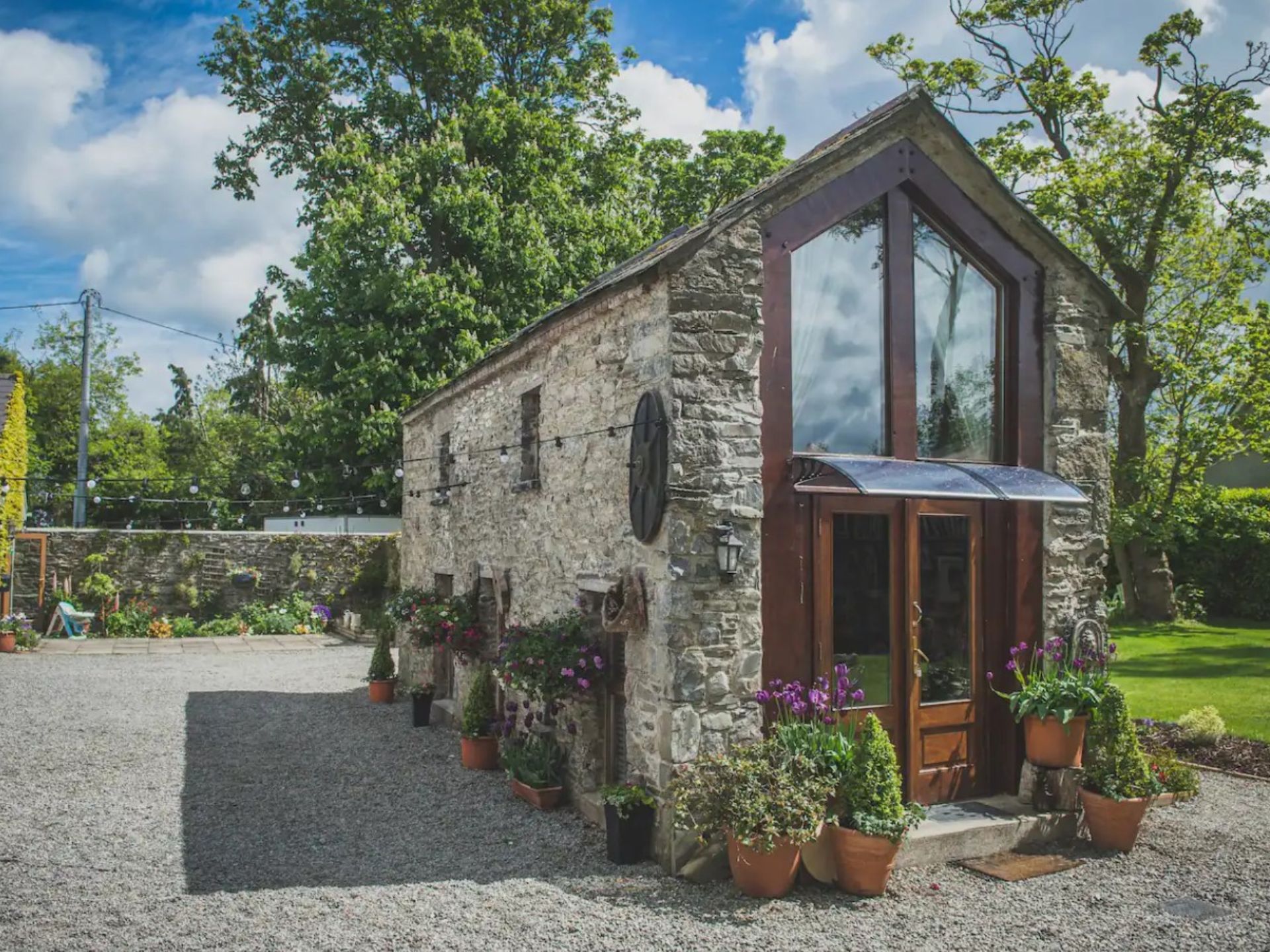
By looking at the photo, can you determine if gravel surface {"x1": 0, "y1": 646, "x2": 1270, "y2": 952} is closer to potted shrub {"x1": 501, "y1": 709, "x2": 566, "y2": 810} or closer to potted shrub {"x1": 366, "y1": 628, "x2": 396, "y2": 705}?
potted shrub {"x1": 501, "y1": 709, "x2": 566, "y2": 810}

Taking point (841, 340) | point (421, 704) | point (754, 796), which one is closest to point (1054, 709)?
point (754, 796)

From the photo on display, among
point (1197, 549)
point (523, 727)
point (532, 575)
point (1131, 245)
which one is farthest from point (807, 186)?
point (1197, 549)

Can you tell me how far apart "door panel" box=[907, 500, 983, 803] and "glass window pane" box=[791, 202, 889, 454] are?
888mm

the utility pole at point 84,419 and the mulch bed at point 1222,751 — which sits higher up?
the utility pole at point 84,419

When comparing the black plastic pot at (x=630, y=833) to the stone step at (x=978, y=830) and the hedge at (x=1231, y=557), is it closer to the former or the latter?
the stone step at (x=978, y=830)

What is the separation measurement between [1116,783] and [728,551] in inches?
143

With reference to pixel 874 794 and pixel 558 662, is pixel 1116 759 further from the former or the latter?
pixel 558 662

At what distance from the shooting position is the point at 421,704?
13.1m

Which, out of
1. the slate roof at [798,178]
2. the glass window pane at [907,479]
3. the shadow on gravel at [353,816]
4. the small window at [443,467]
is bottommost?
the shadow on gravel at [353,816]

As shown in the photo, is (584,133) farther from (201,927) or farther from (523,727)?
(201,927)

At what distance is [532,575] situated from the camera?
10250mm

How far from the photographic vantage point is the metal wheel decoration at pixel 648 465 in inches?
286

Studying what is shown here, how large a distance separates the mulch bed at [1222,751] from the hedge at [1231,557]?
36.4ft

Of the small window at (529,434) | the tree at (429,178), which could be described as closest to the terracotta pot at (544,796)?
the small window at (529,434)
